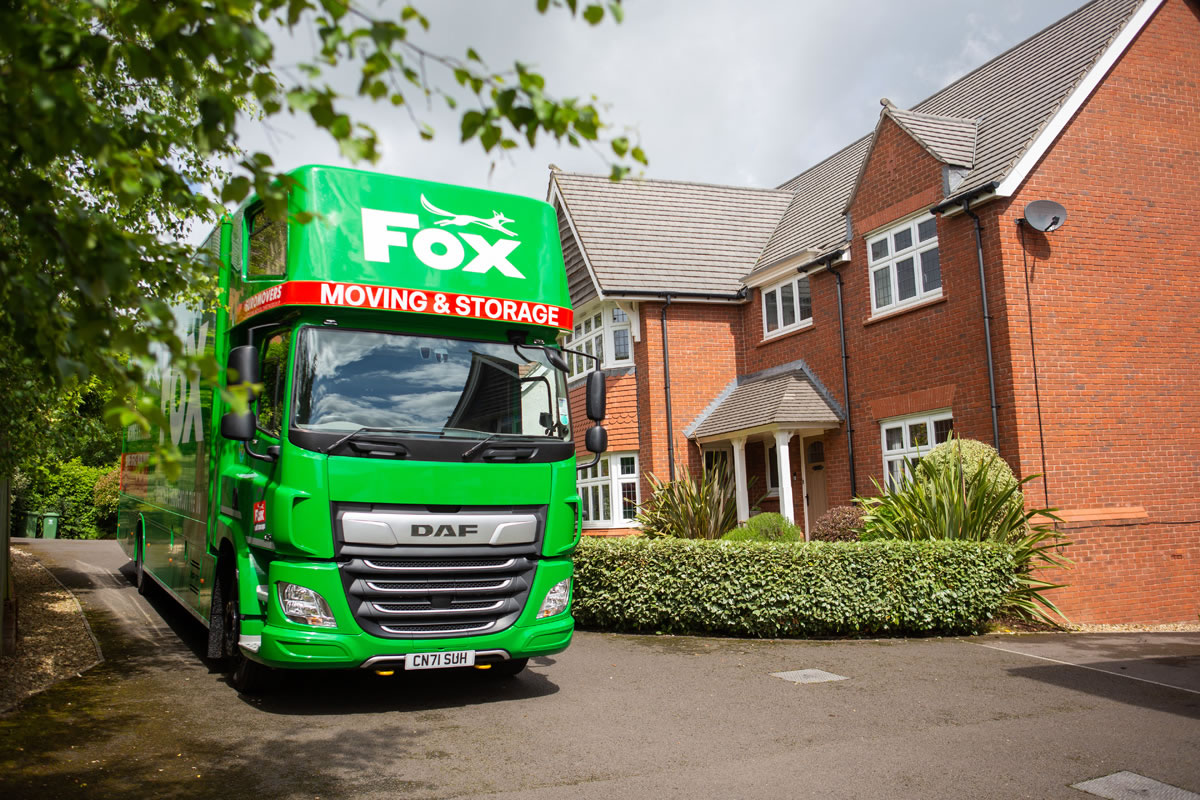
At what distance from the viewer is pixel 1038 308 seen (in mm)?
12984

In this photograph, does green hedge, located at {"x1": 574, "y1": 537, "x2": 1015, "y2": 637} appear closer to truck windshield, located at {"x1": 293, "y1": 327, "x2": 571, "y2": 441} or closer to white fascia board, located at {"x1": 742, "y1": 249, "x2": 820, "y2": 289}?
truck windshield, located at {"x1": 293, "y1": 327, "x2": 571, "y2": 441}

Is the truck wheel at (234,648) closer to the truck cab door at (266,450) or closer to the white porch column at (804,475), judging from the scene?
the truck cab door at (266,450)

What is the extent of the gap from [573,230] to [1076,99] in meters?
10.2

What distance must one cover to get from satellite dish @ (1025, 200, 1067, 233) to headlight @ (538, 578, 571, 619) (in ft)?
30.1

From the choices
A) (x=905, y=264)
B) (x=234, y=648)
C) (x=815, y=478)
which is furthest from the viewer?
(x=815, y=478)

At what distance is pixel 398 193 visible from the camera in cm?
714

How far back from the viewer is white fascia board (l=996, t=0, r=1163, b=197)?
13.0m

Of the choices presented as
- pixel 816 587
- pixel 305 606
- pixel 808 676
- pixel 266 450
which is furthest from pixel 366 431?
pixel 816 587

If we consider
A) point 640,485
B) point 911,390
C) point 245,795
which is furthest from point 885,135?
point 245,795

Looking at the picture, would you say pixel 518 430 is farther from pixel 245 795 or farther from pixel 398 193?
pixel 245 795

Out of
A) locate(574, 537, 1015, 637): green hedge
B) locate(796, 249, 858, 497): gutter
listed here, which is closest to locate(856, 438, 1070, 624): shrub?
locate(574, 537, 1015, 637): green hedge

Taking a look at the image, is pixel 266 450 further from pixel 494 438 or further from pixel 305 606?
pixel 494 438

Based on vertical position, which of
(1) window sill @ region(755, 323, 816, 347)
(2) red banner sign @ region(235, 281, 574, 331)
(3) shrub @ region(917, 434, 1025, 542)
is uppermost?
(1) window sill @ region(755, 323, 816, 347)

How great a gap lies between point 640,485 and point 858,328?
5731 mm
